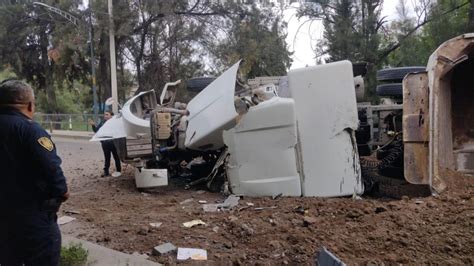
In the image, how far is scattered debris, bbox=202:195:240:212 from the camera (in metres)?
5.17

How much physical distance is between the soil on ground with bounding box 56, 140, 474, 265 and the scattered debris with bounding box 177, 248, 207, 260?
0.20ft

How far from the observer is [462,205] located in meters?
4.25

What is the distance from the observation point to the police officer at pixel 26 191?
101 inches

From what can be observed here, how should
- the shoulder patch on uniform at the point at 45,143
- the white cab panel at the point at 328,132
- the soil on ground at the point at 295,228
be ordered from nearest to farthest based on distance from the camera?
the shoulder patch on uniform at the point at 45,143 → the soil on ground at the point at 295,228 → the white cab panel at the point at 328,132

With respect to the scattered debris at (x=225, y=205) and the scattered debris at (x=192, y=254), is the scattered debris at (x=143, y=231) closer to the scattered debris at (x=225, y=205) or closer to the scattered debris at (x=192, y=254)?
the scattered debris at (x=192, y=254)

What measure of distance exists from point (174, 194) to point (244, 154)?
1312mm

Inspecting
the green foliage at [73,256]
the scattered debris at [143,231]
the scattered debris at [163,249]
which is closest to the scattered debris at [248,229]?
the scattered debris at [163,249]

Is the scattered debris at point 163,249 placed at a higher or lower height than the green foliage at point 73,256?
lower

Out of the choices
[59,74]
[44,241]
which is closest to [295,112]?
[44,241]

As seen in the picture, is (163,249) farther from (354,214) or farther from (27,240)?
(354,214)

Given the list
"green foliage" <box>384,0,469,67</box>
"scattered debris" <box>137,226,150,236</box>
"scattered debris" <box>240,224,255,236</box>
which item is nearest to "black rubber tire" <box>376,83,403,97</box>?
"scattered debris" <box>240,224,255,236</box>

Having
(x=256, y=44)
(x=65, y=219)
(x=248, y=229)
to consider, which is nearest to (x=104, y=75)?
(x=256, y=44)

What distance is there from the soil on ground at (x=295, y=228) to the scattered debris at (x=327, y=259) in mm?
252

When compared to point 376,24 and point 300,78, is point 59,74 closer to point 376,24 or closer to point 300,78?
point 376,24
